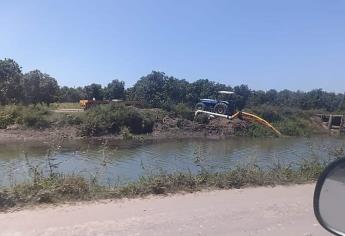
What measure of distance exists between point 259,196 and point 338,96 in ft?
234

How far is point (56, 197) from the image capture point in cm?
798

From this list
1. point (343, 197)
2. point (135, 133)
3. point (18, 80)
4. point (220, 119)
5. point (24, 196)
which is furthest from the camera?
point (18, 80)

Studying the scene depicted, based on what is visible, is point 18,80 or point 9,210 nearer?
point 9,210

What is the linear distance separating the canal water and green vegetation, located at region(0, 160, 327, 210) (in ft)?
1.67

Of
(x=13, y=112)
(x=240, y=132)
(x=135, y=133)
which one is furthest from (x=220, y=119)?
(x=13, y=112)

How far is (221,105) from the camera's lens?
43.9 m

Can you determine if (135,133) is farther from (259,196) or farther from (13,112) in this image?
(259,196)

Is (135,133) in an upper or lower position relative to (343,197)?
lower

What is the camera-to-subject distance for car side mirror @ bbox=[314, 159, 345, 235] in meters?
3.00

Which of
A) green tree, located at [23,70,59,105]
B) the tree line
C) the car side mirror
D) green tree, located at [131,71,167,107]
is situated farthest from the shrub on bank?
the car side mirror

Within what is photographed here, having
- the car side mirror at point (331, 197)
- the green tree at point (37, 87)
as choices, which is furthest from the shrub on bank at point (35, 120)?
the car side mirror at point (331, 197)

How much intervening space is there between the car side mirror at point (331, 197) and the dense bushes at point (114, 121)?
34210 millimetres

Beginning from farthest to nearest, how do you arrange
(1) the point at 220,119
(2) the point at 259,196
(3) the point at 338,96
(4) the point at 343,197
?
1. (3) the point at 338,96
2. (1) the point at 220,119
3. (2) the point at 259,196
4. (4) the point at 343,197

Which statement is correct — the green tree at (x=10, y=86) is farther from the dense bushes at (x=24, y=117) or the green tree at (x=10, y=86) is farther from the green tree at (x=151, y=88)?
the green tree at (x=151, y=88)
